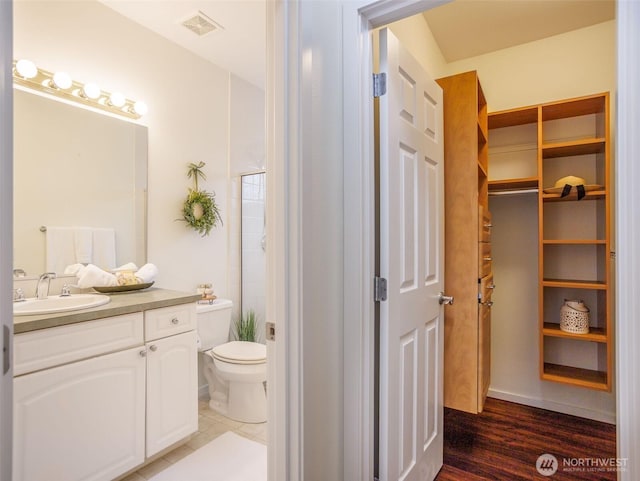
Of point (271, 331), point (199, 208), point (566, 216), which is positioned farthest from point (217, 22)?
point (566, 216)

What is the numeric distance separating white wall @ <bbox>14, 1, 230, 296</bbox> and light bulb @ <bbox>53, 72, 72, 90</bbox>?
81 mm

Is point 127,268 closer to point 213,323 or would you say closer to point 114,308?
point 114,308

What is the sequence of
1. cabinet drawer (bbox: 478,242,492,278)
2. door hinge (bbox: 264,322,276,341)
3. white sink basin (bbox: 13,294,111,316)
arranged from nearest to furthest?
1. door hinge (bbox: 264,322,276,341)
2. white sink basin (bbox: 13,294,111,316)
3. cabinet drawer (bbox: 478,242,492,278)

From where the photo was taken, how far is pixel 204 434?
2.23 meters

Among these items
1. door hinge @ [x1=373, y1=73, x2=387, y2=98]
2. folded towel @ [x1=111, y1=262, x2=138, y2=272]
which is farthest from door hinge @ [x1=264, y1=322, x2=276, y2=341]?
folded towel @ [x1=111, y1=262, x2=138, y2=272]

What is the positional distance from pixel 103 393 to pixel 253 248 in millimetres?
1693

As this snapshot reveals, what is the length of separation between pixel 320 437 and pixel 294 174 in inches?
35.5

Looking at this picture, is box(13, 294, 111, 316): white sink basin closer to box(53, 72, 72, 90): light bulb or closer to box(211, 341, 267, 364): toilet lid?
box(211, 341, 267, 364): toilet lid

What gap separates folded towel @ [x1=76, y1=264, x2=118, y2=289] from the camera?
6.19ft

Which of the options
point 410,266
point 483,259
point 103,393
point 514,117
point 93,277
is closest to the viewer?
point 410,266

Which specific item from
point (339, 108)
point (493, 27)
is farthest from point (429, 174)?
point (493, 27)

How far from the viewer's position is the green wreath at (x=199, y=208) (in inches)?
103

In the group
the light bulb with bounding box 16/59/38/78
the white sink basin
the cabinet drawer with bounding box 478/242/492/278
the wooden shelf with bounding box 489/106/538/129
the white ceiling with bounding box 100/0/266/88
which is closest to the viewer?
the white sink basin

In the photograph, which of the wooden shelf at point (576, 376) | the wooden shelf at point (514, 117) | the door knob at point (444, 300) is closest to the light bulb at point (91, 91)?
the door knob at point (444, 300)
